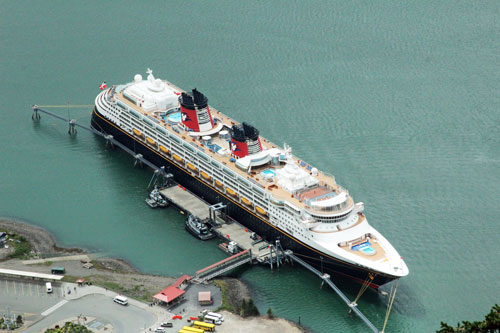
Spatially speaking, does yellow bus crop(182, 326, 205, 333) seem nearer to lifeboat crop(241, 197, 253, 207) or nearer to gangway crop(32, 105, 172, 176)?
lifeboat crop(241, 197, 253, 207)

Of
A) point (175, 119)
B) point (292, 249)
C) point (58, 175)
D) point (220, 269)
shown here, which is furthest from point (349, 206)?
point (58, 175)

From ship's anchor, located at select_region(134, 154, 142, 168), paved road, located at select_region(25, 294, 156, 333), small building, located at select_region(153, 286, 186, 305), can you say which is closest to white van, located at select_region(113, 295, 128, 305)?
paved road, located at select_region(25, 294, 156, 333)

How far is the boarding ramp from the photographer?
375 ft

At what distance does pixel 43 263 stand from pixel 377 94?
219 feet

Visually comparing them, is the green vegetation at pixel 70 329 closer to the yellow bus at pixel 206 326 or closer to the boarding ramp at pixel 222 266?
the yellow bus at pixel 206 326

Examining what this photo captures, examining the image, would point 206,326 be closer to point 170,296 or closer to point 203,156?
point 170,296

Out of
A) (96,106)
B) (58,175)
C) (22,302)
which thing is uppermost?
(96,106)

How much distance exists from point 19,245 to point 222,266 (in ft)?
97.1

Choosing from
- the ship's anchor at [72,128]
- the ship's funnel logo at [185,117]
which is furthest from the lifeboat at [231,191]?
the ship's anchor at [72,128]

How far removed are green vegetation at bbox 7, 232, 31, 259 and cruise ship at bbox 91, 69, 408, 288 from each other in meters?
25.9

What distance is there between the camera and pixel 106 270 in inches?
4633

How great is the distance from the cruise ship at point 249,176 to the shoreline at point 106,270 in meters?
10.6

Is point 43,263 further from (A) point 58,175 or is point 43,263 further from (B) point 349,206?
(B) point 349,206

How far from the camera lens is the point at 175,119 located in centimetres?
14112
